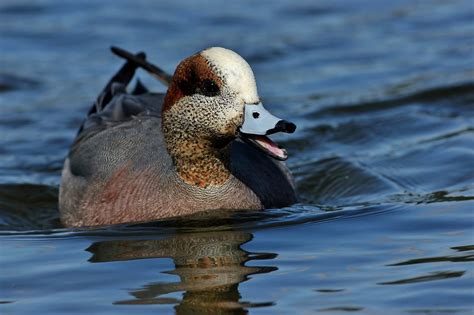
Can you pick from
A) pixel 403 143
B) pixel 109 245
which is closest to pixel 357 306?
pixel 109 245

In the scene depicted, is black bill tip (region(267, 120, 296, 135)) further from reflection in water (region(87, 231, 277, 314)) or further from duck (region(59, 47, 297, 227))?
reflection in water (region(87, 231, 277, 314))

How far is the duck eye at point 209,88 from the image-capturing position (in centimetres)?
657

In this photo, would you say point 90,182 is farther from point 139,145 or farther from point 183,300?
point 183,300

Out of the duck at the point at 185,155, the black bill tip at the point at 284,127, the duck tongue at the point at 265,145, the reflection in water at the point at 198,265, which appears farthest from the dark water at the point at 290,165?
the black bill tip at the point at 284,127

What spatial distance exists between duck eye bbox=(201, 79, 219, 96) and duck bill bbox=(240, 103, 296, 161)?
236 mm

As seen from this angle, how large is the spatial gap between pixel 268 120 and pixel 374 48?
6422mm

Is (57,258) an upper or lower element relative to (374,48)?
lower

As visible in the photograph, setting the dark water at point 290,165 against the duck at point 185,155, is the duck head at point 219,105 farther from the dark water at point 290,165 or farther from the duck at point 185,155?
the dark water at point 290,165

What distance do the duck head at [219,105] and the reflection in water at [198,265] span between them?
1.95ft

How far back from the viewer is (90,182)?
7664mm

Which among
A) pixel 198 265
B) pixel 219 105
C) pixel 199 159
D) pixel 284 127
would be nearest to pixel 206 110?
pixel 219 105

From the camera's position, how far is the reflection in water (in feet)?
17.7

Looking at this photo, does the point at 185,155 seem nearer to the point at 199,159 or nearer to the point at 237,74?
the point at 199,159

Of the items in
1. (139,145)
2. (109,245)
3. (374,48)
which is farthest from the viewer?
(374,48)
